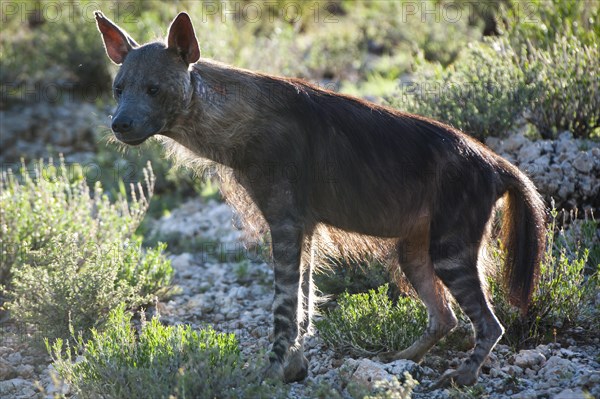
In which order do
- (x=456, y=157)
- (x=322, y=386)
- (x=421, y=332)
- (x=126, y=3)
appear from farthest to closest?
(x=126, y=3), (x=421, y=332), (x=456, y=157), (x=322, y=386)

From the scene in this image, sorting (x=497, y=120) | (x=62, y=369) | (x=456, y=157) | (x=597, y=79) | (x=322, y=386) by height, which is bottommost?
(x=62, y=369)

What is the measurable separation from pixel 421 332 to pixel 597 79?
9.33 ft

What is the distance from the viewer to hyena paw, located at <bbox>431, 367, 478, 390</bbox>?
4590mm

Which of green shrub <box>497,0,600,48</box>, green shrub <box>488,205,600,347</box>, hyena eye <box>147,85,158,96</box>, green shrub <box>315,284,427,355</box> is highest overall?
green shrub <box>497,0,600,48</box>

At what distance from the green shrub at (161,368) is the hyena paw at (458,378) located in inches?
38.6

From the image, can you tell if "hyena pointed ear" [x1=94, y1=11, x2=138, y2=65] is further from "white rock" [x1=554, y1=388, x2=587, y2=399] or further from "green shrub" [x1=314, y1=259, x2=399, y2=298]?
"white rock" [x1=554, y1=388, x2=587, y2=399]

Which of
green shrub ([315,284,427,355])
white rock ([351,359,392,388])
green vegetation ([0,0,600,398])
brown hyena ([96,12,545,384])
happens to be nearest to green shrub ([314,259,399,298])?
green vegetation ([0,0,600,398])

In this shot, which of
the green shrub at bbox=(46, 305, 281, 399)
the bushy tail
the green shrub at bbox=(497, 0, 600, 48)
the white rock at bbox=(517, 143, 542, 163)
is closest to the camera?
the green shrub at bbox=(46, 305, 281, 399)

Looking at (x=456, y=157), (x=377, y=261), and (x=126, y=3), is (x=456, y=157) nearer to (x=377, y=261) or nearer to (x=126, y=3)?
(x=377, y=261)

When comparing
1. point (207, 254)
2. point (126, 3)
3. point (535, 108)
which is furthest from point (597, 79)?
point (126, 3)

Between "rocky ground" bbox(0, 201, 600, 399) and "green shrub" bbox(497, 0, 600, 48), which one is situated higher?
"green shrub" bbox(497, 0, 600, 48)

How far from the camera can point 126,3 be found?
508 inches

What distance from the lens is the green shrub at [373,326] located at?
203 inches

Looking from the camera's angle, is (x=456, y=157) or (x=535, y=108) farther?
(x=535, y=108)
